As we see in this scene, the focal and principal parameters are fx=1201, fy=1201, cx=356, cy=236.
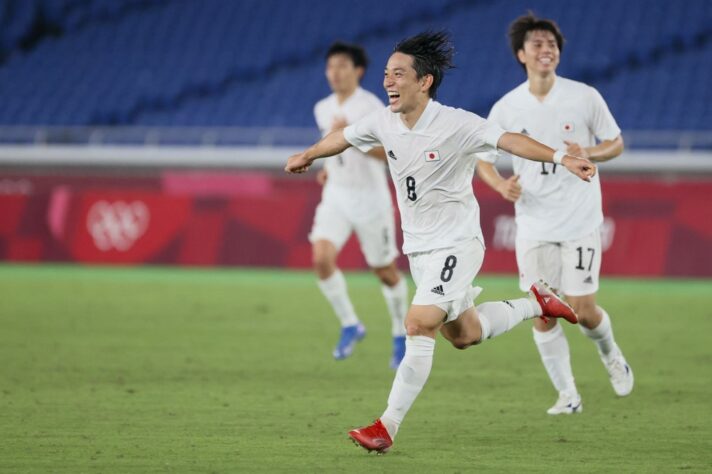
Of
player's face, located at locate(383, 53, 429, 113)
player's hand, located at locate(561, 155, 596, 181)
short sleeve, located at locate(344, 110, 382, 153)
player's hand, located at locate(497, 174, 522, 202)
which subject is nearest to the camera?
player's hand, located at locate(561, 155, 596, 181)

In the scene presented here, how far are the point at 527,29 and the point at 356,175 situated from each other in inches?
115

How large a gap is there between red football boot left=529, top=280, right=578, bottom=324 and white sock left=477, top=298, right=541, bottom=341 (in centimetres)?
5

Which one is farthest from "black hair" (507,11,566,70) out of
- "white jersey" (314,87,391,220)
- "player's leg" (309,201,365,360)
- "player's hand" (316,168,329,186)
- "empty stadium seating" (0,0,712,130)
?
"empty stadium seating" (0,0,712,130)

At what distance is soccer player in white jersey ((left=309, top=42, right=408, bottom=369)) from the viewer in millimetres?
10188

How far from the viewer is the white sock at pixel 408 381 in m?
6.18

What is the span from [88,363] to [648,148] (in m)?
13.7

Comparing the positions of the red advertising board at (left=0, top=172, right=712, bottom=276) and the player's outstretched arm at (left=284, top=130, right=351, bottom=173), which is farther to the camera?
the red advertising board at (left=0, top=172, right=712, bottom=276)

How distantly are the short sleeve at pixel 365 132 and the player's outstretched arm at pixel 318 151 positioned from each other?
4cm

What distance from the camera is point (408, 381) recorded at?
6219 millimetres

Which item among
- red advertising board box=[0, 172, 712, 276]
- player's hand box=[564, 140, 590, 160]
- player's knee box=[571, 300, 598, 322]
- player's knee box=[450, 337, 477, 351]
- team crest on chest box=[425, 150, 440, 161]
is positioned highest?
team crest on chest box=[425, 150, 440, 161]

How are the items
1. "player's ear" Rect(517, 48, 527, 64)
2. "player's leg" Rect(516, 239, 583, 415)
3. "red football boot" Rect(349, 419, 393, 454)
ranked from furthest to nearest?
"player's ear" Rect(517, 48, 527, 64) < "player's leg" Rect(516, 239, 583, 415) < "red football boot" Rect(349, 419, 393, 454)

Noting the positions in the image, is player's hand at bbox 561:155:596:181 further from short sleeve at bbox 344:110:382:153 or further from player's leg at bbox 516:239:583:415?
player's leg at bbox 516:239:583:415

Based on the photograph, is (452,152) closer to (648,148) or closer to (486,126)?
(486,126)

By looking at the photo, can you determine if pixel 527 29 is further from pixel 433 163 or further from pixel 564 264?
pixel 433 163
